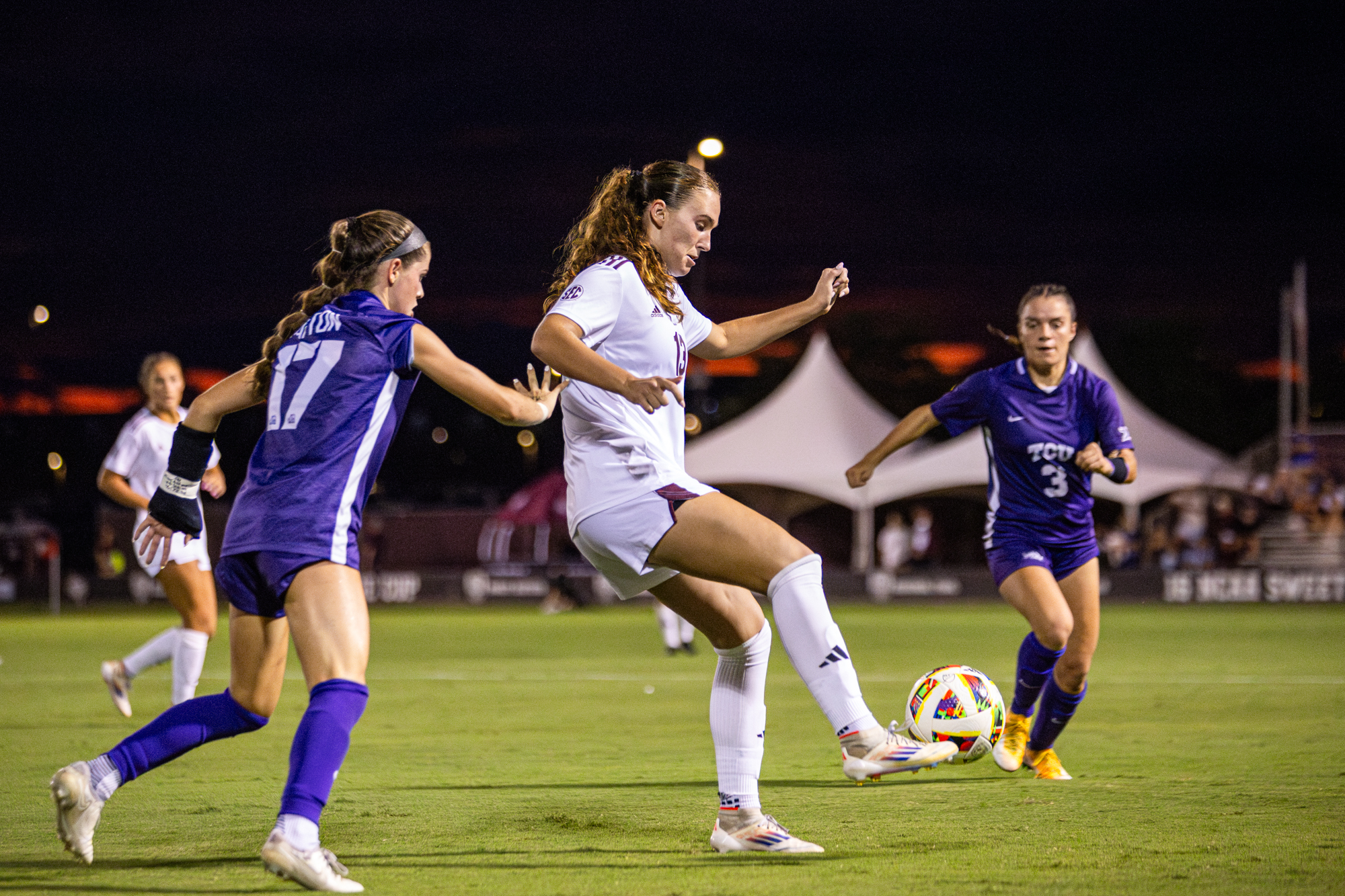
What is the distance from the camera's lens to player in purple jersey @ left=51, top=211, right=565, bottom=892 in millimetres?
4461

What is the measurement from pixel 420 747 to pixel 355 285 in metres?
4.36

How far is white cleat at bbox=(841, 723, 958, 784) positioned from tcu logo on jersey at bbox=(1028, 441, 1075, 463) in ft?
10.1

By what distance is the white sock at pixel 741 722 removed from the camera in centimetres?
505

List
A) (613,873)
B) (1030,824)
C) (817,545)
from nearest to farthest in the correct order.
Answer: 1. (613,873)
2. (1030,824)
3. (817,545)

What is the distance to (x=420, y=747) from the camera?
27.8 ft

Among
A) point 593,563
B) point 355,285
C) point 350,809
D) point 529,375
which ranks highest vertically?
point 355,285

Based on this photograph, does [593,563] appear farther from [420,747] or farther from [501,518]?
[501,518]

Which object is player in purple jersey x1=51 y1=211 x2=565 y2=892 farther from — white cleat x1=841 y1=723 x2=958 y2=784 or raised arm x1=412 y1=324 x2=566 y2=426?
white cleat x1=841 y1=723 x2=958 y2=784

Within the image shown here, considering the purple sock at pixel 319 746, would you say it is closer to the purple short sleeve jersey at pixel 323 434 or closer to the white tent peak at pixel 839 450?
the purple short sleeve jersey at pixel 323 434

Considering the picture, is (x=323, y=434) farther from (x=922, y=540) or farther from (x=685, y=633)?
(x=922, y=540)

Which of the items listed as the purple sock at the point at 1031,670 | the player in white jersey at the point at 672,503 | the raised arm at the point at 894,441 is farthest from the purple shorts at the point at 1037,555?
the player in white jersey at the point at 672,503

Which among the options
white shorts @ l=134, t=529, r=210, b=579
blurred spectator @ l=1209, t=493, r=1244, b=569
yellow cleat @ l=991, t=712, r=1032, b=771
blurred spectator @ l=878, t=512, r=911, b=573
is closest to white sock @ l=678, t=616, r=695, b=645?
white shorts @ l=134, t=529, r=210, b=579

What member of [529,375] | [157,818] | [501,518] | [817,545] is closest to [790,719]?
[157,818]

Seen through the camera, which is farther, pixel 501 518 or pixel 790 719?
pixel 501 518
